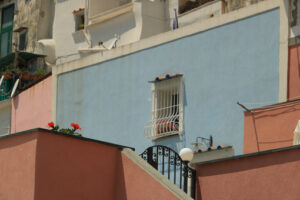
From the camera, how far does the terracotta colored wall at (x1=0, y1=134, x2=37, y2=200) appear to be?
1520cm

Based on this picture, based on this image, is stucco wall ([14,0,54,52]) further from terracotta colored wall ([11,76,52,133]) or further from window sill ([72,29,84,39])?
terracotta colored wall ([11,76,52,133])

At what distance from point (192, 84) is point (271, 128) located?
310 centimetres

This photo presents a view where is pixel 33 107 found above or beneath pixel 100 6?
beneath

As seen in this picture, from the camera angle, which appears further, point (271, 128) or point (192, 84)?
point (192, 84)

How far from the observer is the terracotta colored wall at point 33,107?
24.8 m

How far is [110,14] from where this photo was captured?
26.9 metres

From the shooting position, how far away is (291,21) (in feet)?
62.7

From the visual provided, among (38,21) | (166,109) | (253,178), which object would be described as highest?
(38,21)

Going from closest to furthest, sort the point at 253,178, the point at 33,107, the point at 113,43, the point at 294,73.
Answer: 1. the point at 253,178
2. the point at 294,73
3. the point at 33,107
4. the point at 113,43

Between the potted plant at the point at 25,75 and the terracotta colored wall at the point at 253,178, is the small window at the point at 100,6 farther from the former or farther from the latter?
the terracotta colored wall at the point at 253,178

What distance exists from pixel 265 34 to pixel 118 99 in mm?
4535

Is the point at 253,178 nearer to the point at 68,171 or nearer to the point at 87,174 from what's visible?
the point at 87,174

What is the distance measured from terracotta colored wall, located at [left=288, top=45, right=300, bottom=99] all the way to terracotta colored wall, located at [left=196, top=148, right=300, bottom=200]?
160 inches

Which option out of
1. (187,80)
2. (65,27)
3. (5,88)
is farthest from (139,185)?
(65,27)
